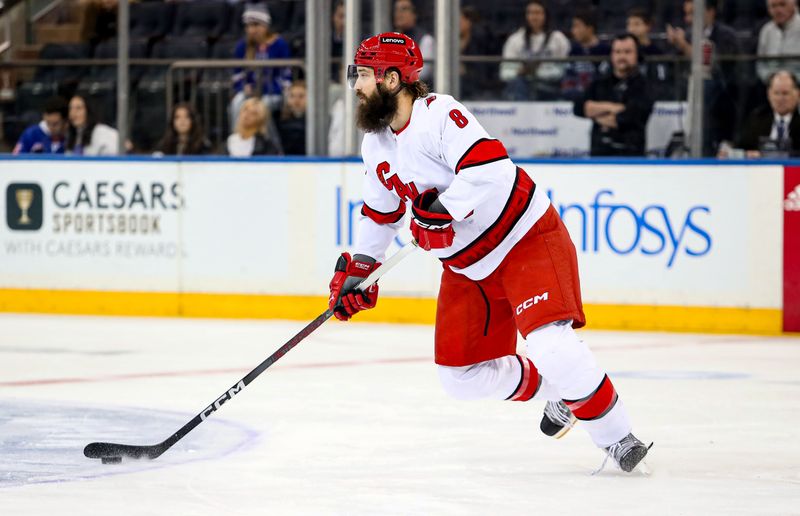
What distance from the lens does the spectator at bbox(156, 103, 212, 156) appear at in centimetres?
770

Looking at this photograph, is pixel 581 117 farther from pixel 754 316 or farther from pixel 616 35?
pixel 754 316

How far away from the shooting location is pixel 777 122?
6.73m

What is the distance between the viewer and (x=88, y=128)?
7.93 m

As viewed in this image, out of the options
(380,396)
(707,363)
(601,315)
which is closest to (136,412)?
(380,396)

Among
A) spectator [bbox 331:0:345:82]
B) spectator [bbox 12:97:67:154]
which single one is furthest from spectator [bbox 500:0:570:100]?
spectator [bbox 12:97:67:154]

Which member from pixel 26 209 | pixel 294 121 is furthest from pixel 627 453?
pixel 26 209

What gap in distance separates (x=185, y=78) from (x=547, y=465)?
15.6ft

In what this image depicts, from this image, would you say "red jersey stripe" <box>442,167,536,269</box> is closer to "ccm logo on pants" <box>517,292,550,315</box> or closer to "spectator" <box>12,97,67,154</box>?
"ccm logo on pants" <box>517,292,550,315</box>

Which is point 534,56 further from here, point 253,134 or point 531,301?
point 531,301

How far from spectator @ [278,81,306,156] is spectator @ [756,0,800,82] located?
2.34 m

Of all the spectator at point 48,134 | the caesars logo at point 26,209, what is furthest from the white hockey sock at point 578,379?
the spectator at point 48,134

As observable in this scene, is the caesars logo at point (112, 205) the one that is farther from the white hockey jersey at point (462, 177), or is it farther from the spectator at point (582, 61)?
the white hockey jersey at point (462, 177)

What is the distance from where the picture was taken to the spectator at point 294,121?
25.0 ft

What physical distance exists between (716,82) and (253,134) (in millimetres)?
2390
